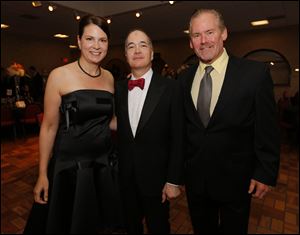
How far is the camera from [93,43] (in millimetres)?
1305

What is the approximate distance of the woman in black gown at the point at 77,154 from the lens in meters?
1.45

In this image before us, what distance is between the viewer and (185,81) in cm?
152

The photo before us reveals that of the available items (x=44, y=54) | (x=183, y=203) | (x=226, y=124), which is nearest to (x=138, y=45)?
(x=226, y=124)

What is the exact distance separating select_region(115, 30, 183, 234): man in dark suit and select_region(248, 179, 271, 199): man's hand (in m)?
0.42

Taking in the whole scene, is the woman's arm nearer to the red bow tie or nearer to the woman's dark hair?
the woman's dark hair

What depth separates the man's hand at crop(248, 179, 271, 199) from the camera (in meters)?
1.43

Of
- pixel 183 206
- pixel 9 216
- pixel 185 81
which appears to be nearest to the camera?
pixel 185 81

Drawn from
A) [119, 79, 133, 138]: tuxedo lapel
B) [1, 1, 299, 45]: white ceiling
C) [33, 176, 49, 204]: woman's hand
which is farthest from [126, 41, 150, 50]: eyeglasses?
[1, 1, 299, 45]: white ceiling

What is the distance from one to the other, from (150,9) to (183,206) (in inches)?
175

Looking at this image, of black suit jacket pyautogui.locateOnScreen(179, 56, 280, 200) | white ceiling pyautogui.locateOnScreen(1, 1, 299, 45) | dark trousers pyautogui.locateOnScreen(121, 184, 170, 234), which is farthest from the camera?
white ceiling pyautogui.locateOnScreen(1, 1, 299, 45)

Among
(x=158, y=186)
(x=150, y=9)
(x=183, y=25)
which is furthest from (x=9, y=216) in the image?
(x=183, y=25)

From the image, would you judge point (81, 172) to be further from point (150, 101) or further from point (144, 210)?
point (150, 101)

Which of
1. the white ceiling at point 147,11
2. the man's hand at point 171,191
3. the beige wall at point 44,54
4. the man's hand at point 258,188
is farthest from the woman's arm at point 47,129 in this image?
the white ceiling at point 147,11

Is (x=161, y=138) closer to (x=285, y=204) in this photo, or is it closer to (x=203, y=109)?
(x=203, y=109)
